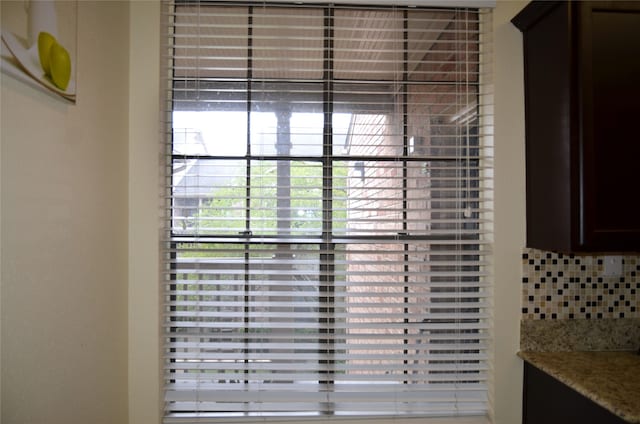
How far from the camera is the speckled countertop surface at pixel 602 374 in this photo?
1.14 metres

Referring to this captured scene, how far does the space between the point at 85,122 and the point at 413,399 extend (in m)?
1.64

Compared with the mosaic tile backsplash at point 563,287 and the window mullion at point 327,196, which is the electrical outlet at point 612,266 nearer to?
the mosaic tile backsplash at point 563,287

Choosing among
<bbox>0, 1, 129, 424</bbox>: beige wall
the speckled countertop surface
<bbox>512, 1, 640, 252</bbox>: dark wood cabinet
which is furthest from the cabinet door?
<bbox>0, 1, 129, 424</bbox>: beige wall

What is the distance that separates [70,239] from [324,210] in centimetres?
91

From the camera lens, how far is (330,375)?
159 centimetres

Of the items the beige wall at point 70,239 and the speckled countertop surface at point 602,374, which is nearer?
the beige wall at point 70,239

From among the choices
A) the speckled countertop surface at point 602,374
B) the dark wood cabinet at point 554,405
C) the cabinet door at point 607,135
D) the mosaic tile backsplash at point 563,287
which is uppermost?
the cabinet door at point 607,135

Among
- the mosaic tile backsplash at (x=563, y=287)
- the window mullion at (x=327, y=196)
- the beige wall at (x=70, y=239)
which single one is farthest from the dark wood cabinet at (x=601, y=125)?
the beige wall at (x=70, y=239)

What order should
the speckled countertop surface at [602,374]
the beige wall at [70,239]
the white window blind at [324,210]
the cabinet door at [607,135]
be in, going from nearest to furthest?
the beige wall at [70,239], the speckled countertop surface at [602,374], the cabinet door at [607,135], the white window blind at [324,210]

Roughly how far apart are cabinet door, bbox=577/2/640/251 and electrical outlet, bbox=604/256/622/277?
314 millimetres

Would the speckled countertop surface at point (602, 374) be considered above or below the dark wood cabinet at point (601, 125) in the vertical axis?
below

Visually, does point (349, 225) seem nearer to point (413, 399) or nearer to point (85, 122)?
point (413, 399)

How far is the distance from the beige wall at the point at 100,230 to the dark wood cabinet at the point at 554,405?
0.16 ft

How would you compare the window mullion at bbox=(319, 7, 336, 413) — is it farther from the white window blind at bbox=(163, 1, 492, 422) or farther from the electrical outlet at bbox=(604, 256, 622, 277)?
the electrical outlet at bbox=(604, 256, 622, 277)
